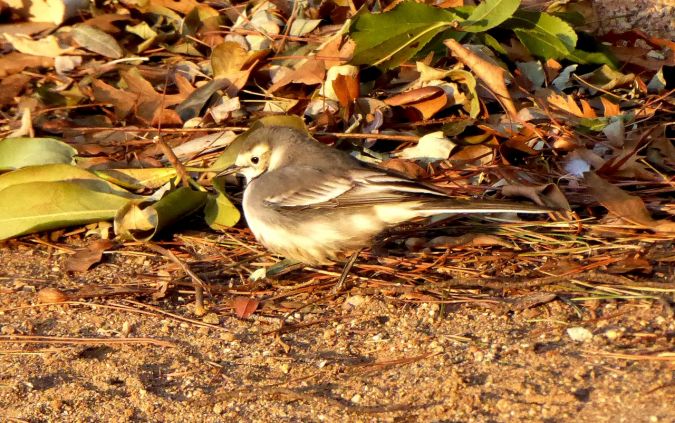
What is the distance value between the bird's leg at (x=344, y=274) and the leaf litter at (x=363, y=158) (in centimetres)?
8

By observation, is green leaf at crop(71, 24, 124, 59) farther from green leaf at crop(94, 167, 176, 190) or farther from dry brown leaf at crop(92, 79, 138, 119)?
green leaf at crop(94, 167, 176, 190)

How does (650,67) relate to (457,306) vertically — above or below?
above

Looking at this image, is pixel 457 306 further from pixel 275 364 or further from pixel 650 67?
pixel 650 67

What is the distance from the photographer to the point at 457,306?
470 centimetres

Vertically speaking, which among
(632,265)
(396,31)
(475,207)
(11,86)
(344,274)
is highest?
(396,31)

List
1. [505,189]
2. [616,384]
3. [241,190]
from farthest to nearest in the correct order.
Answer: [241,190]
[505,189]
[616,384]

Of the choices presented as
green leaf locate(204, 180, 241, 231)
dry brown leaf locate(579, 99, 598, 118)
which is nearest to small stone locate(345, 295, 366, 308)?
green leaf locate(204, 180, 241, 231)

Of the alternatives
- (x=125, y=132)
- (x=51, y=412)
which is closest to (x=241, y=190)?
(x=125, y=132)

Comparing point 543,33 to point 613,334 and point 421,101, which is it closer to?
point 421,101

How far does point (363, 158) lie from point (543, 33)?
1.48 m

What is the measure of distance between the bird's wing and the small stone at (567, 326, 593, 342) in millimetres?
1016

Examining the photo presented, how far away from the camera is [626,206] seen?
5078 millimetres

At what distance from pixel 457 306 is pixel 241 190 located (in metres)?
2.07

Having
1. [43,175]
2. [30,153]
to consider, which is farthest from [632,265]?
[30,153]
